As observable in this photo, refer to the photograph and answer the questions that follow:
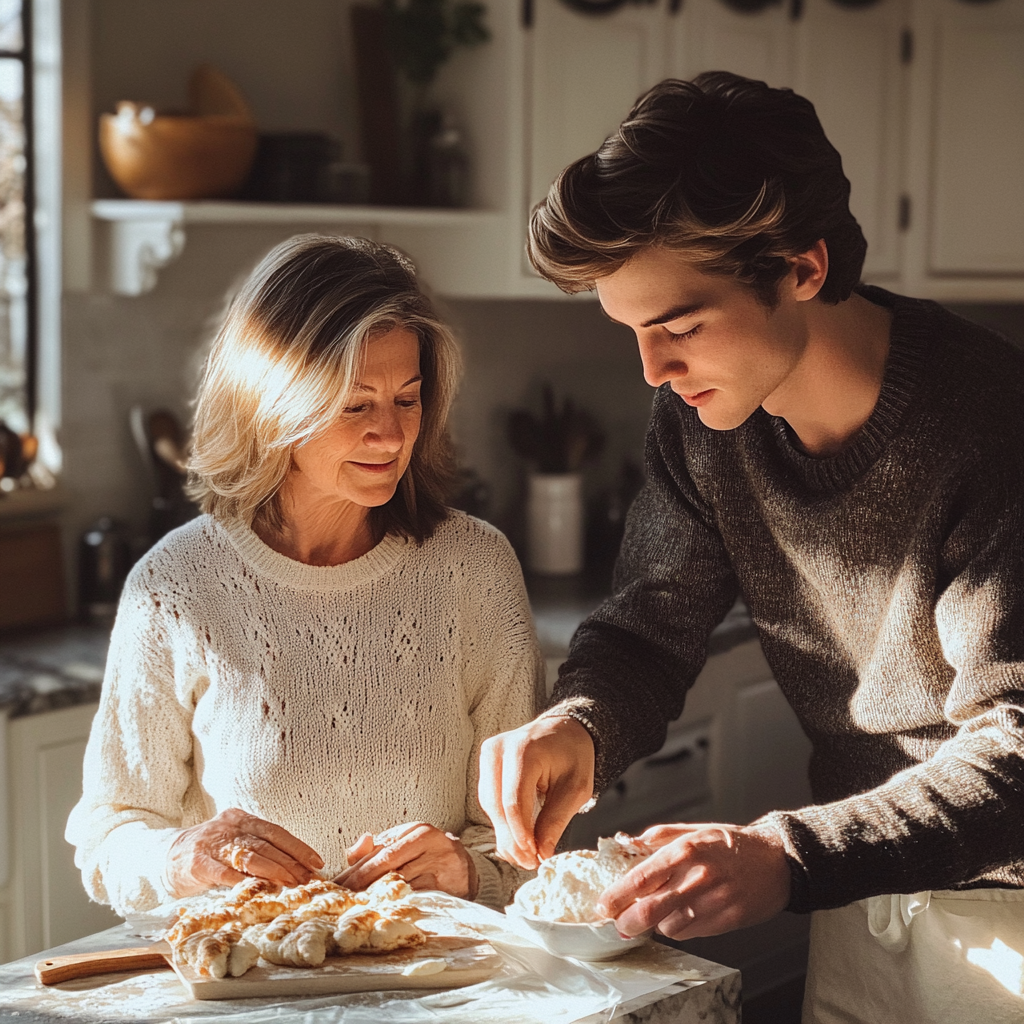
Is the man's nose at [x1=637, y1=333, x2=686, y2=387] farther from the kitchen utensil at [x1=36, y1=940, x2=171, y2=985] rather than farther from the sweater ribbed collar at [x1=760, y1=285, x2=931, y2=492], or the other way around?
the kitchen utensil at [x1=36, y1=940, x2=171, y2=985]

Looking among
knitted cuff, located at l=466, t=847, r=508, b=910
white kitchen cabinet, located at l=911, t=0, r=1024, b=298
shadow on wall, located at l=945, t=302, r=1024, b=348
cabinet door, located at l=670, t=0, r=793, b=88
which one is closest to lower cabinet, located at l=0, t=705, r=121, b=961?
knitted cuff, located at l=466, t=847, r=508, b=910

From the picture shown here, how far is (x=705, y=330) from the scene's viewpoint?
51.9 inches

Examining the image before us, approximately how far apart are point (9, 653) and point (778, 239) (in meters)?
1.70

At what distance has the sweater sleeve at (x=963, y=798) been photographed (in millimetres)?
1179

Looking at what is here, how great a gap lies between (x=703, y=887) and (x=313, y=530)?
0.76 m

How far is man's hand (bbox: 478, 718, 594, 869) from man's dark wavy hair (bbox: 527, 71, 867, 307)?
1.48 feet

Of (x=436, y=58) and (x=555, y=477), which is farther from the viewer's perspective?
(x=555, y=477)

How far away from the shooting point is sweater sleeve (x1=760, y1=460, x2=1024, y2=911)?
3.87 ft

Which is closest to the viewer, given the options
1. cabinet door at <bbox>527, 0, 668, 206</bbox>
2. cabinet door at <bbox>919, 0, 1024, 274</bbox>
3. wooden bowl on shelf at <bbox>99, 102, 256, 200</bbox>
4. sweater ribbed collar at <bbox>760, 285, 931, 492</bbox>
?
sweater ribbed collar at <bbox>760, 285, 931, 492</bbox>

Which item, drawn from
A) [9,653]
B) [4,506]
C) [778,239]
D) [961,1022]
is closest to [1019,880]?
[961,1022]

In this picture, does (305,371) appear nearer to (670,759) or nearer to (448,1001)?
(448,1001)

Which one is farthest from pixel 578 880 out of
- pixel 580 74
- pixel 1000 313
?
pixel 1000 313

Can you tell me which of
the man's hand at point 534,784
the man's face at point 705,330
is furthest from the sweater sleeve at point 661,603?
the man's face at point 705,330

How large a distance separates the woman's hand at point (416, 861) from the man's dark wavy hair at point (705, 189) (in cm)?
60
